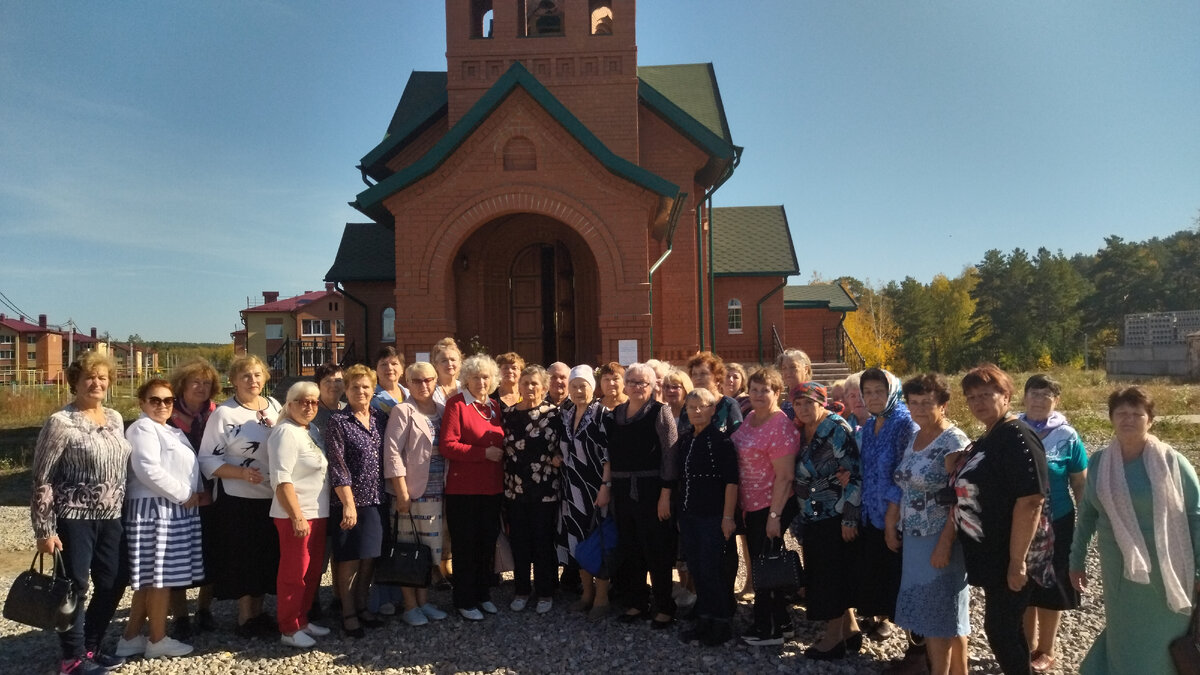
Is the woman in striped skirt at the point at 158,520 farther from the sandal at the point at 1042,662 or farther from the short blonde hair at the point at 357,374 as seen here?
the sandal at the point at 1042,662

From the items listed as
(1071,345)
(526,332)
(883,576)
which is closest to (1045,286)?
(1071,345)

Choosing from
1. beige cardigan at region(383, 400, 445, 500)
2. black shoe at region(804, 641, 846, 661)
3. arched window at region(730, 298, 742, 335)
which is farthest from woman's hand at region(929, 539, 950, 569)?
arched window at region(730, 298, 742, 335)

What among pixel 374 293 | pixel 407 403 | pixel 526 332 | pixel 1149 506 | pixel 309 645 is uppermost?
pixel 374 293

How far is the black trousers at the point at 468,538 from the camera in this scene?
5.24m

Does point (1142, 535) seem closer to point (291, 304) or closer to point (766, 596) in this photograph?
point (766, 596)

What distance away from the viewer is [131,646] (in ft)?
15.2

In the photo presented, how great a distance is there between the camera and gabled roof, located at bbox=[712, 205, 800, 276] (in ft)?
66.9

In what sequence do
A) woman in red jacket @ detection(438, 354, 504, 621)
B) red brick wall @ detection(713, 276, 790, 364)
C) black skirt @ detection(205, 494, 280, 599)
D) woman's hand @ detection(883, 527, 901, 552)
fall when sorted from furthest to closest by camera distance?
red brick wall @ detection(713, 276, 790, 364) < woman in red jacket @ detection(438, 354, 504, 621) < black skirt @ detection(205, 494, 280, 599) < woman's hand @ detection(883, 527, 901, 552)

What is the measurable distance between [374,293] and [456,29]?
6.73 meters

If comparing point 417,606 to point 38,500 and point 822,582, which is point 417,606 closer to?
point 38,500

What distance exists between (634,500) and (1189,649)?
2.93 meters

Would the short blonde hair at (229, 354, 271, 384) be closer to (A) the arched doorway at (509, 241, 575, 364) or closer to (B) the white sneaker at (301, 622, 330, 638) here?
(B) the white sneaker at (301, 622, 330, 638)

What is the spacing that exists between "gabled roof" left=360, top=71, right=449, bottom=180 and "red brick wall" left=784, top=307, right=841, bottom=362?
1409 centimetres

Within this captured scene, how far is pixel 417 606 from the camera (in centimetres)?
521
